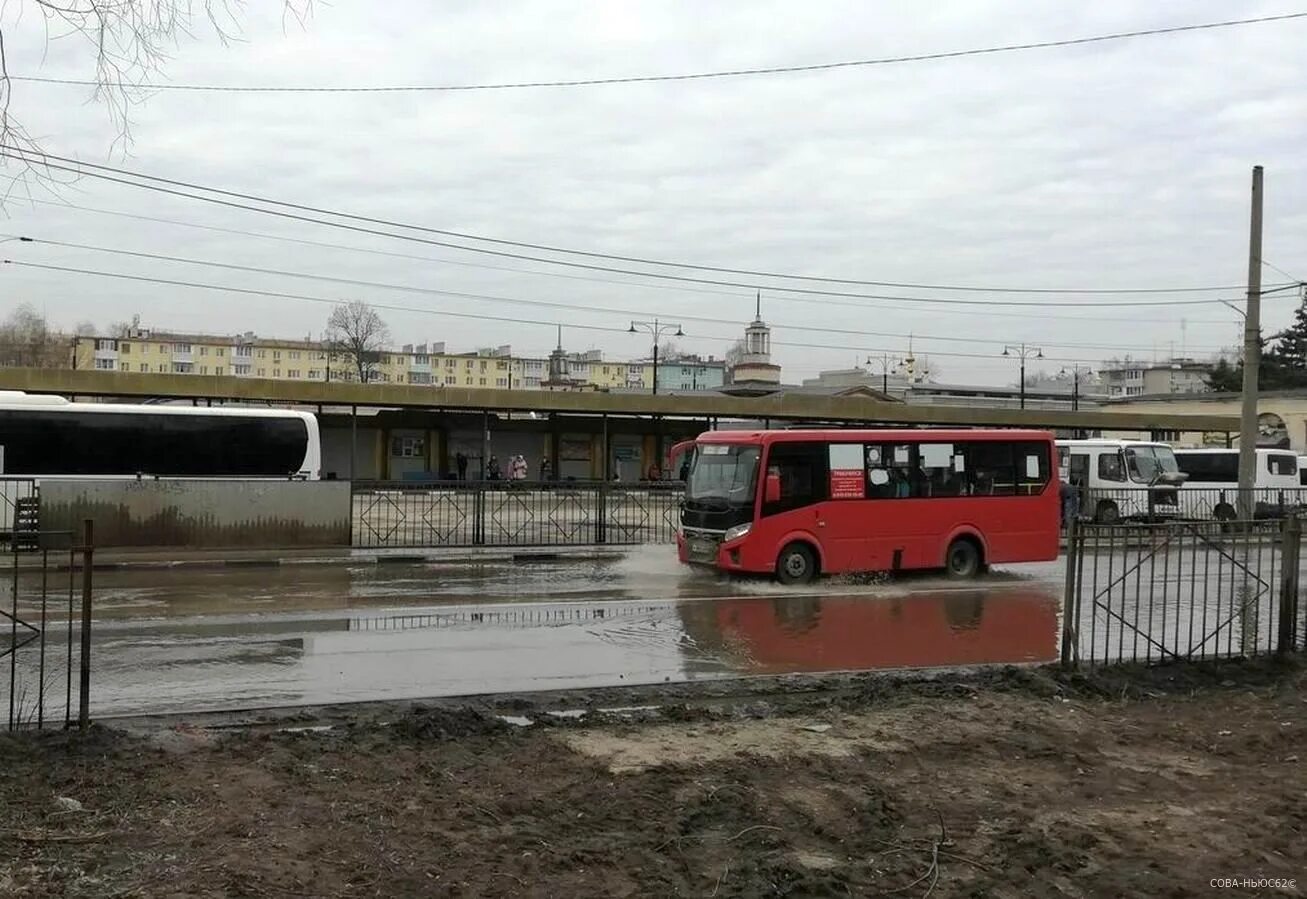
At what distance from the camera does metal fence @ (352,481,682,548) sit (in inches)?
896

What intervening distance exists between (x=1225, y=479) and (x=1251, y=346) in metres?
18.3

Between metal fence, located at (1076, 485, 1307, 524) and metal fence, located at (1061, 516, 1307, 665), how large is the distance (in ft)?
59.0

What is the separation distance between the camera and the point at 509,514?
78.5 feet

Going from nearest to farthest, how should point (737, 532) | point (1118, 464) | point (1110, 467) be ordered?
point (737, 532) < point (1118, 464) < point (1110, 467)

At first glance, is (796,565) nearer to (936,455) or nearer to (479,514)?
(936,455)

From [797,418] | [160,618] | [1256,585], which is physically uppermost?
[797,418]

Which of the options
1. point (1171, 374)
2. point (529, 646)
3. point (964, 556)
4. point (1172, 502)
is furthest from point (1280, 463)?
point (1171, 374)

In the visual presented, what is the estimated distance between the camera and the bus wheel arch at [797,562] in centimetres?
1680

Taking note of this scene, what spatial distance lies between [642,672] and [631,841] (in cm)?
482

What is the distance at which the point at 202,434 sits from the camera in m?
24.2

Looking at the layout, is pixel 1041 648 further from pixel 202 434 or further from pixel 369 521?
pixel 202 434

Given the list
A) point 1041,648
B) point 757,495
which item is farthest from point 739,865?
point 757,495

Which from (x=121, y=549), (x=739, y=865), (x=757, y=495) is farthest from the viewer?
(x=121, y=549)

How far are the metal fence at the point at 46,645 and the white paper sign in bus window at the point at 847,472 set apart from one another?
10.9m
